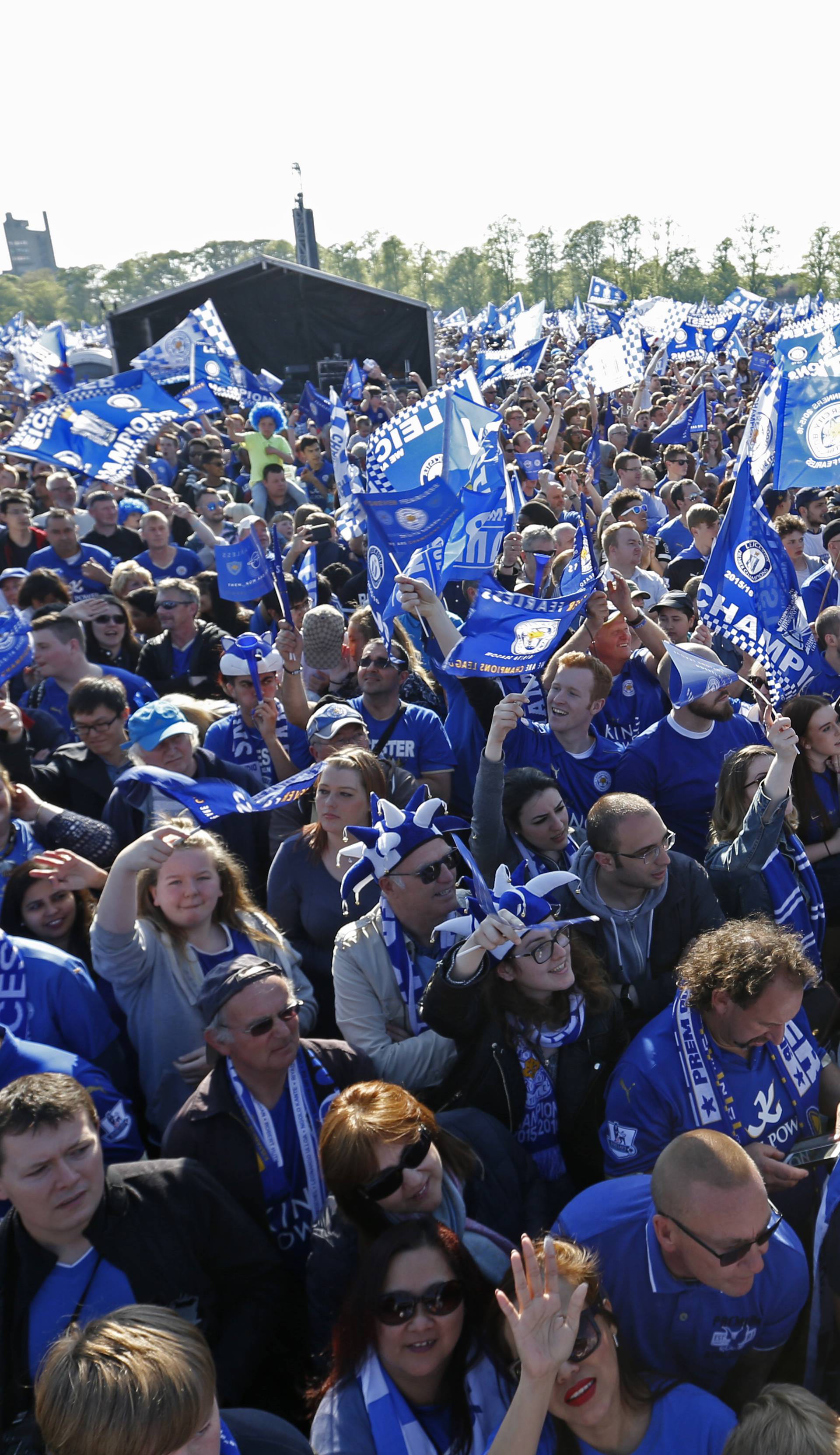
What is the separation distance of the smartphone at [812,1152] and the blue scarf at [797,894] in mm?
916

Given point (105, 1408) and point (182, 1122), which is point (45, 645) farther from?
point (105, 1408)

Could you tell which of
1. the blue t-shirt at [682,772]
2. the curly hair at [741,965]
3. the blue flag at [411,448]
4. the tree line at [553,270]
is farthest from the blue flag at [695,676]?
the tree line at [553,270]

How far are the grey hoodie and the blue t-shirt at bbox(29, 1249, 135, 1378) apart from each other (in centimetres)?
167

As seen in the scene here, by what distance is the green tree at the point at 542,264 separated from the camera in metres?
74.7

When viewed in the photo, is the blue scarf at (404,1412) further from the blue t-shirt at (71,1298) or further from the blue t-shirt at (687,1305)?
the blue t-shirt at (71,1298)

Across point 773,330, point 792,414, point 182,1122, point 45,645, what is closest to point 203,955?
point 182,1122

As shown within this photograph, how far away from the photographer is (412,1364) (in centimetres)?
208

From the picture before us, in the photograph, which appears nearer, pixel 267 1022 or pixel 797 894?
pixel 267 1022

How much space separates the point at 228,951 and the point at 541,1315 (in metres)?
1.59

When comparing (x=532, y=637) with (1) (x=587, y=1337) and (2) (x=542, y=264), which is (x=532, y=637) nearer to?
(1) (x=587, y=1337)

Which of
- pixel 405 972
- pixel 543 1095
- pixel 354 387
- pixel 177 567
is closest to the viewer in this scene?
pixel 543 1095

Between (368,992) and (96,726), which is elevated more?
(96,726)

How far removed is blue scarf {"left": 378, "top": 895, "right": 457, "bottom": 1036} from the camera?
317 cm

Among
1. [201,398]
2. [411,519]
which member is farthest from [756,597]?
[201,398]
